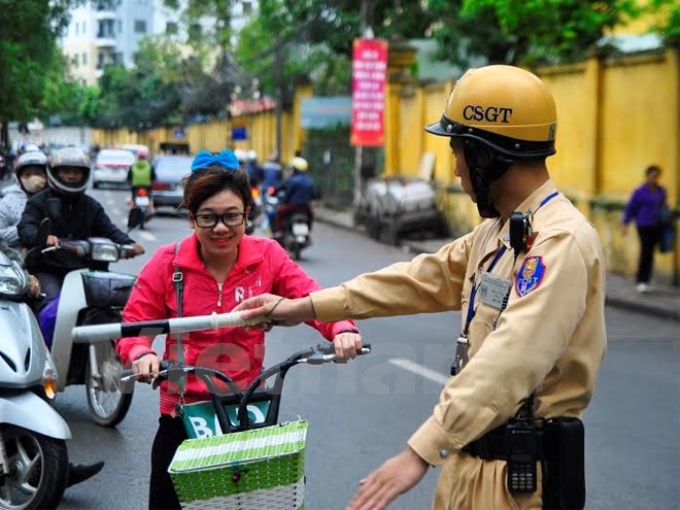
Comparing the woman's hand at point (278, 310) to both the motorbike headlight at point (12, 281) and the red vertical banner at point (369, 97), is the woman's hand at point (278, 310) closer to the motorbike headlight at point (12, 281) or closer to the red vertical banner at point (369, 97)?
the motorbike headlight at point (12, 281)

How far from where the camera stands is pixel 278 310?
10.2 feet

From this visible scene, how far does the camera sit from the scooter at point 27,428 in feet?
16.5

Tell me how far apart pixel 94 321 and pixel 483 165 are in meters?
4.80

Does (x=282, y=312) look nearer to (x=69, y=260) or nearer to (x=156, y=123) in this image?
(x=69, y=260)

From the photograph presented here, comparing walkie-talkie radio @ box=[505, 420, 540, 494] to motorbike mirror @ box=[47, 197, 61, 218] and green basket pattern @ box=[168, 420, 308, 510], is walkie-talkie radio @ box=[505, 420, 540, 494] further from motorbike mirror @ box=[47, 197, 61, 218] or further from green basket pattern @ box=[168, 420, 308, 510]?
motorbike mirror @ box=[47, 197, 61, 218]

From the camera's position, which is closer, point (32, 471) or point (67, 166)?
point (32, 471)

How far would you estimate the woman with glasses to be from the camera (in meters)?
3.68

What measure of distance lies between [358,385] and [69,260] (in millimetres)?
2511

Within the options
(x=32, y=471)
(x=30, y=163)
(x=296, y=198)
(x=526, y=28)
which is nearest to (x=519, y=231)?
(x=32, y=471)

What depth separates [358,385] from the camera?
8.75 metres

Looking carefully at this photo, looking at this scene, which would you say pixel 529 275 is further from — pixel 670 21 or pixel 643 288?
pixel 670 21

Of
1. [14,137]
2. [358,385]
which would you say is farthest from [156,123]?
[358,385]

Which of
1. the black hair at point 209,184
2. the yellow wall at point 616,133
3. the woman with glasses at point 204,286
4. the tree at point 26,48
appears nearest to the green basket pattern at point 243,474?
the woman with glasses at point 204,286

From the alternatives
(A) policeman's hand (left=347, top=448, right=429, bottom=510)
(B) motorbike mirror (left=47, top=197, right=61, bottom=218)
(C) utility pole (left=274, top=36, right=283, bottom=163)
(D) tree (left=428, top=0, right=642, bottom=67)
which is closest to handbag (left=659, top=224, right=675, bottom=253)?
(D) tree (left=428, top=0, right=642, bottom=67)
